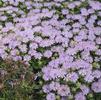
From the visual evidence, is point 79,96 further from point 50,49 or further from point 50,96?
point 50,49

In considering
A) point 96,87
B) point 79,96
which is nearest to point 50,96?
point 79,96

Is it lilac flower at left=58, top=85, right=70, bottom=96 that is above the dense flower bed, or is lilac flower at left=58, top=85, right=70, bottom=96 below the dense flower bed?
below

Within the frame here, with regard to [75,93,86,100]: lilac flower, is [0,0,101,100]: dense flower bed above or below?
above

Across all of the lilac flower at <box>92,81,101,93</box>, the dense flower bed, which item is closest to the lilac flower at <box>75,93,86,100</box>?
the dense flower bed

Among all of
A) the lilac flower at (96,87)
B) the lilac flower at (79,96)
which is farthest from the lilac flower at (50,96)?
the lilac flower at (96,87)

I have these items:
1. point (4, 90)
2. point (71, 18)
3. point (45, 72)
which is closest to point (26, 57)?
point (45, 72)

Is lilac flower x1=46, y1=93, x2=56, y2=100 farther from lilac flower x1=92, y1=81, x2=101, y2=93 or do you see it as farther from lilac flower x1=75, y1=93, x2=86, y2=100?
lilac flower x1=92, y1=81, x2=101, y2=93

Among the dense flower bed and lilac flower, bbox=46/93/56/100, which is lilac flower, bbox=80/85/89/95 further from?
lilac flower, bbox=46/93/56/100

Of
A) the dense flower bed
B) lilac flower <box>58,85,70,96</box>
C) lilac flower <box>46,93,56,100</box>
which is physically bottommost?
lilac flower <box>46,93,56,100</box>

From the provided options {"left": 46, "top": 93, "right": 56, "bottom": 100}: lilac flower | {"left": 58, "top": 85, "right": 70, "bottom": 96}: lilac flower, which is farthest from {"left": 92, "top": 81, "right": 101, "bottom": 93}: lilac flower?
{"left": 46, "top": 93, "right": 56, "bottom": 100}: lilac flower
